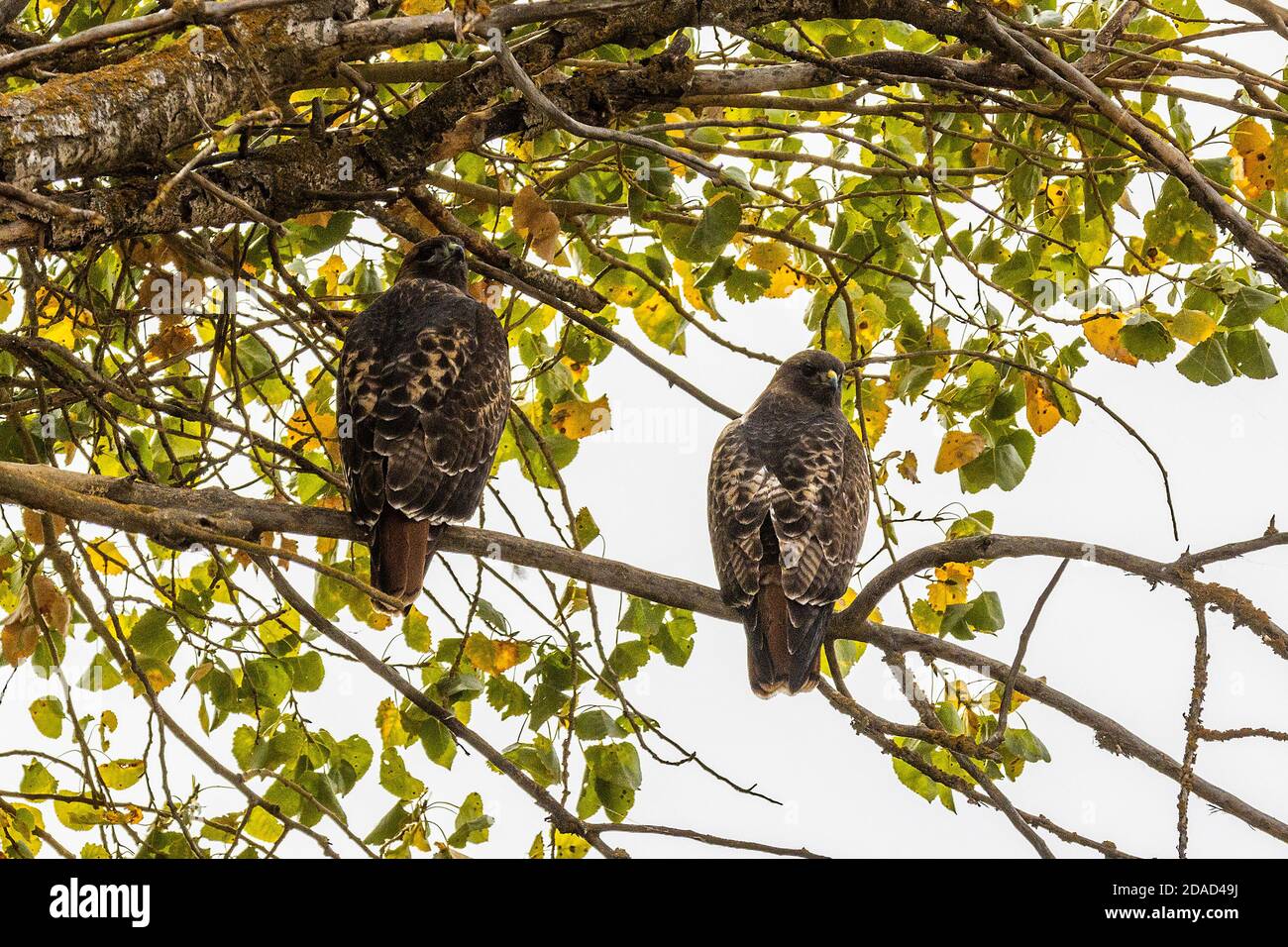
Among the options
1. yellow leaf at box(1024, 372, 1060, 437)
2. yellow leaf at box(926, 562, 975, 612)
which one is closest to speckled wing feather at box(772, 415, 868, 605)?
yellow leaf at box(926, 562, 975, 612)

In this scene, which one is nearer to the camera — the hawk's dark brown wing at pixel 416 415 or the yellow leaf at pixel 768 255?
the hawk's dark brown wing at pixel 416 415

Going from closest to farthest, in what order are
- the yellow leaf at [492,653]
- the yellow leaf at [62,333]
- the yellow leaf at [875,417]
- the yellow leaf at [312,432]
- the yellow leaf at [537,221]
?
the yellow leaf at [537,221] → the yellow leaf at [492,653] → the yellow leaf at [312,432] → the yellow leaf at [62,333] → the yellow leaf at [875,417]

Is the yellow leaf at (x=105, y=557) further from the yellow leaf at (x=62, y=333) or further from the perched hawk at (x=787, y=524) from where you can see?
the perched hawk at (x=787, y=524)

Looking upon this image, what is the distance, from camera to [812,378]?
460cm

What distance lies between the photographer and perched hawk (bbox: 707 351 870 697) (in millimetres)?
3504

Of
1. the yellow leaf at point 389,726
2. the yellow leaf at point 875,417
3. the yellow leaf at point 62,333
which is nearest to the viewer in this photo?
the yellow leaf at point 389,726

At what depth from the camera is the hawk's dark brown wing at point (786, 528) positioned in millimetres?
3506

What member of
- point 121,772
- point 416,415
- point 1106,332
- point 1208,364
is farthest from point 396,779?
point 1208,364

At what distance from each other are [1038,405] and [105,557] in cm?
285

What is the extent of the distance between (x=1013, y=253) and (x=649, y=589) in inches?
61.1

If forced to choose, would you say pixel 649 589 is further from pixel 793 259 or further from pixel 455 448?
pixel 793 259

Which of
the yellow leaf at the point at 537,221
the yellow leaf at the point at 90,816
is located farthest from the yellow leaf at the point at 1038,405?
the yellow leaf at the point at 90,816

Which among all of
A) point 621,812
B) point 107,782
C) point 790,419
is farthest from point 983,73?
point 107,782

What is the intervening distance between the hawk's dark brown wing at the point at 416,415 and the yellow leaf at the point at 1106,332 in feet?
5.33
